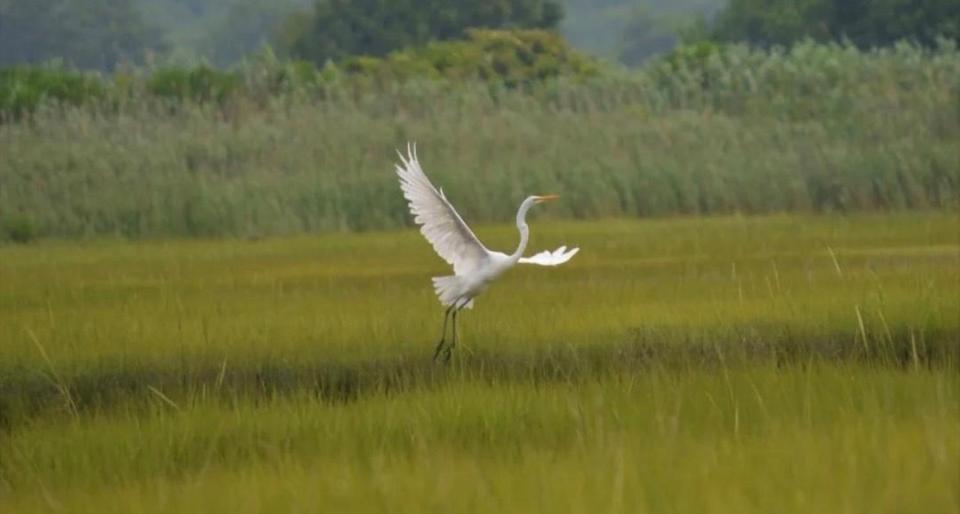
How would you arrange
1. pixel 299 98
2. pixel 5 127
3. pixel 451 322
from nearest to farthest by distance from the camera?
1. pixel 451 322
2. pixel 5 127
3. pixel 299 98

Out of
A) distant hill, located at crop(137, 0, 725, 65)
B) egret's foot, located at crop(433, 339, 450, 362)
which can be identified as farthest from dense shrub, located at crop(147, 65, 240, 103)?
distant hill, located at crop(137, 0, 725, 65)

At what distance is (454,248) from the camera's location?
925 centimetres

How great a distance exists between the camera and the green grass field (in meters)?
5.17

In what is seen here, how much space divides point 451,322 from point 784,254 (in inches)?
181

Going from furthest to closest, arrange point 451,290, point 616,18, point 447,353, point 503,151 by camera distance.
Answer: point 616,18 < point 503,151 < point 451,290 < point 447,353

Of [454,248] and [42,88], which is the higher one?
[42,88]

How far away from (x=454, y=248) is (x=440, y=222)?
240 mm

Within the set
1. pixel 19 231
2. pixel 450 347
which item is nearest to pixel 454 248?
pixel 450 347

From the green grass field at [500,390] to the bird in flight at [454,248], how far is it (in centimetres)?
22

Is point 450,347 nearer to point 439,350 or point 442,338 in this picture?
point 439,350

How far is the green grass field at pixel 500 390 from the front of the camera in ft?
17.0

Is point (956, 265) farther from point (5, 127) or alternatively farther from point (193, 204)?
point (5, 127)

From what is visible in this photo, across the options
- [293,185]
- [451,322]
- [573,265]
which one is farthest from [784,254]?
[293,185]

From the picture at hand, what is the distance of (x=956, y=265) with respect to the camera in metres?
11.9
